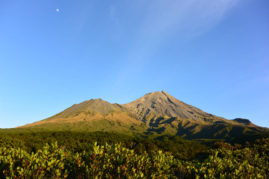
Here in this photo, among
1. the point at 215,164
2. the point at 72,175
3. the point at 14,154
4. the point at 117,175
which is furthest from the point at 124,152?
the point at 14,154

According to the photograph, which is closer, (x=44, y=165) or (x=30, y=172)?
(x=30, y=172)

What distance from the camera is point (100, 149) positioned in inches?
624

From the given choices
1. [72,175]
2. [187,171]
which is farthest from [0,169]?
[187,171]

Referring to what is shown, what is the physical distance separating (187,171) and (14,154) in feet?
64.4

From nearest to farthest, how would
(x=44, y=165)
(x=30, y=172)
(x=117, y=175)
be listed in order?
(x=30, y=172)
(x=44, y=165)
(x=117, y=175)

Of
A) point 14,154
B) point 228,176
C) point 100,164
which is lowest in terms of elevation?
point 228,176

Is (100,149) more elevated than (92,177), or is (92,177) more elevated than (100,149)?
(100,149)


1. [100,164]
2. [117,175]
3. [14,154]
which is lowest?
[117,175]

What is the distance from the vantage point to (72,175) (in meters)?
16.3

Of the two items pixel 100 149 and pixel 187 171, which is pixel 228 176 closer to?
pixel 187 171

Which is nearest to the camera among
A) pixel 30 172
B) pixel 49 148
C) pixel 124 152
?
pixel 30 172

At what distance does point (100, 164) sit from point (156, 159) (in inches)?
254

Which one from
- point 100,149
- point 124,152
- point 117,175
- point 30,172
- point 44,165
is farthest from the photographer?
point 124,152

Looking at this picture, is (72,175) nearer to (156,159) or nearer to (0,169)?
(0,169)
